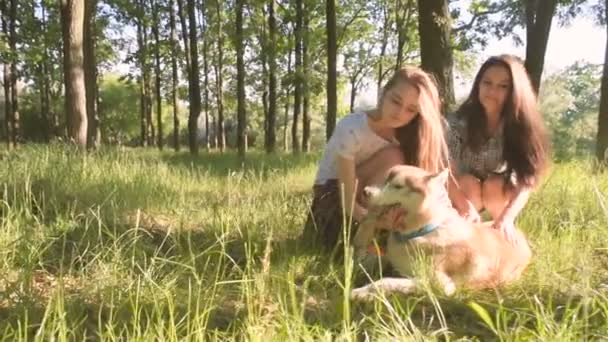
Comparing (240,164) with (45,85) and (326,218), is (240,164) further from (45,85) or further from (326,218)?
(45,85)

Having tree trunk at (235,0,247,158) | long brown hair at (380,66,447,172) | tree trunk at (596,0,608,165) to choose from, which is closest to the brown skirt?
long brown hair at (380,66,447,172)

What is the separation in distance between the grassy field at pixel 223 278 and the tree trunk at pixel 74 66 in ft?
8.11

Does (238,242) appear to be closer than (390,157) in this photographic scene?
No

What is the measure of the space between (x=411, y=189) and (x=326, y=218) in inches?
42.0

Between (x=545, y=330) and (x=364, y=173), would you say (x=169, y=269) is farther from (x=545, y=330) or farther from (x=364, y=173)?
(x=545, y=330)

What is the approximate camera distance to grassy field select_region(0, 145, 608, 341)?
2.00 m

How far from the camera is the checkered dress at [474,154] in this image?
3.76 metres

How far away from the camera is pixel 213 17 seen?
72.7 feet

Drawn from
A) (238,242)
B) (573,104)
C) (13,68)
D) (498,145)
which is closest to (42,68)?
(13,68)

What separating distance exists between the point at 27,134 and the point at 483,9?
32.2 meters

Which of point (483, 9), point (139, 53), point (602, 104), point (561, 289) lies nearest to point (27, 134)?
point (139, 53)

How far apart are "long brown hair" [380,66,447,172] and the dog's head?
567 mm

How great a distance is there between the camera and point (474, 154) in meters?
3.82

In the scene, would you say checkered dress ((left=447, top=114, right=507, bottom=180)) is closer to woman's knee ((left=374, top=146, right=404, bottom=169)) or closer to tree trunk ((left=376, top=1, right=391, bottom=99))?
woman's knee ((left=374, top=146, right=404, bottom=169))
